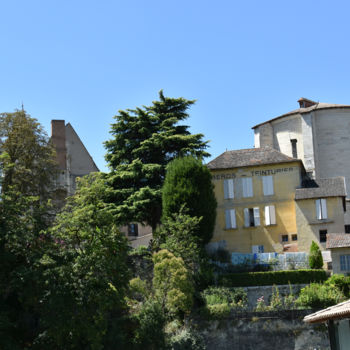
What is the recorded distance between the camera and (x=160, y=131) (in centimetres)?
4544

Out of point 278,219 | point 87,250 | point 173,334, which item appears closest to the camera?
point 87,250

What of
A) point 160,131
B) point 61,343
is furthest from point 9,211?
point 160,131

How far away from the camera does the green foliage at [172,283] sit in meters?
32.6

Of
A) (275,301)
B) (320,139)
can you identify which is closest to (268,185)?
(275,301)

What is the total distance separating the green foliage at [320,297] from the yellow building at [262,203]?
760cm

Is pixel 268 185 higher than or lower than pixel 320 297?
higher

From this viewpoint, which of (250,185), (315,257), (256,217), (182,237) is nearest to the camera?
(182,237)

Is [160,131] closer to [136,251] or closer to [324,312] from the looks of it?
[136,251]

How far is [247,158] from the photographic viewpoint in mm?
45375

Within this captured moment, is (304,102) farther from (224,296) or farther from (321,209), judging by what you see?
(224,296)

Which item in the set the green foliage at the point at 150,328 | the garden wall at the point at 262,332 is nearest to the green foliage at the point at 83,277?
the green foliage at the point at 150,328

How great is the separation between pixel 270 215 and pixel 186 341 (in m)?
14.1

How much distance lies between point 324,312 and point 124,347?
38.0ft

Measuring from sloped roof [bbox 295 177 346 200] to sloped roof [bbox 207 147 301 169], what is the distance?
217 centimetres
